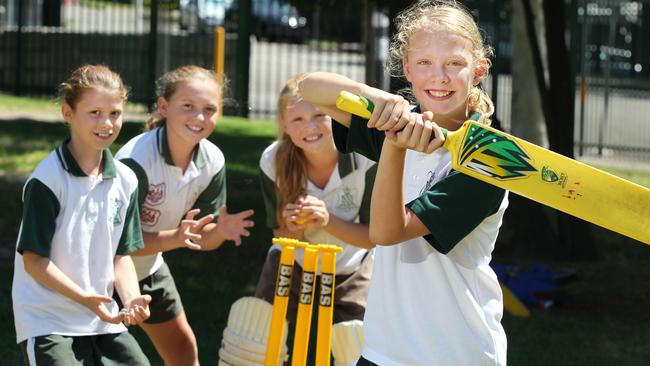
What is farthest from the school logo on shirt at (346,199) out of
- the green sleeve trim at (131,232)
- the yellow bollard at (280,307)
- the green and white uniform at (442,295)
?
the green and white uniform at (442,295)

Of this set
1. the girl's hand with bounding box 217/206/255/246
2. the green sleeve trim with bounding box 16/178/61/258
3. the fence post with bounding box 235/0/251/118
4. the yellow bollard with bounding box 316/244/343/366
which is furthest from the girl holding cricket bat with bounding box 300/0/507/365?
the fence post with bounding box 235/0/251/118

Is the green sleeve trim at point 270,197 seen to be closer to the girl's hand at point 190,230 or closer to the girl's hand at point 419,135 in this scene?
the girl's hand at point 190,230

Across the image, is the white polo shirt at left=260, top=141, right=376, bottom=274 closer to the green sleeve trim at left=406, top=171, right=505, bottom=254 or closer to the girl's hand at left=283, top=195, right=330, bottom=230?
the girl's hand at left=283, top=195, right=330, bottom=230

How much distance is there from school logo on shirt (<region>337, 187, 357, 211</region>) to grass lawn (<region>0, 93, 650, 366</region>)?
1.85 metres

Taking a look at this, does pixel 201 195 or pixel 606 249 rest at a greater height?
pixel 201 195

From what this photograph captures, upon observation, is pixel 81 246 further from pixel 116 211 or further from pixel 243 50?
pixel 243 50

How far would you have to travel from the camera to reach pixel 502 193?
3.42m

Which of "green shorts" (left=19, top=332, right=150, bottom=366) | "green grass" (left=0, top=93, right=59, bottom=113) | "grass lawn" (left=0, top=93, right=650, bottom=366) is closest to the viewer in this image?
"green shorts" (left=19, top=332, right=150, bottom=366)

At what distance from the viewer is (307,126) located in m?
4.87

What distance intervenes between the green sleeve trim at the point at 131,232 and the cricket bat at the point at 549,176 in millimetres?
1606

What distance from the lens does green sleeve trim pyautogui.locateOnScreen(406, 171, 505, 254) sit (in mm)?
3312

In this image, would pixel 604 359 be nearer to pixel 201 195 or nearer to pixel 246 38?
pixel 201 195

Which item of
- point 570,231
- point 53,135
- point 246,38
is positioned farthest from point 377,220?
point 246,38

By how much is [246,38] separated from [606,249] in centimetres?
556
